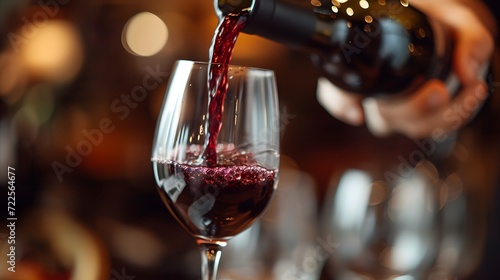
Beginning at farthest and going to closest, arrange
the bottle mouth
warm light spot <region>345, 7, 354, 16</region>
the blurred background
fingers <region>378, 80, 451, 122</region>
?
the blurred background, fingers <region>378, 80, 451, 122</region>, warm light spot <region>345, 7, 354, 16</region>, the bottle mouth

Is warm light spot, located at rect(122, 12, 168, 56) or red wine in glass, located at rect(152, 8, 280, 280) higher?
red wine in glass, located at rect(152, 8, 280, 280)

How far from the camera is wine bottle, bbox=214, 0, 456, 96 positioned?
2.38ft

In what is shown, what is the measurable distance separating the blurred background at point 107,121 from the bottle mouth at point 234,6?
1.10m

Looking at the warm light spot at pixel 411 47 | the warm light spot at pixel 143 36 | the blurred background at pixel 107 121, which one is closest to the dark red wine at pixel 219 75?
the warm light spot at pixel 411 47

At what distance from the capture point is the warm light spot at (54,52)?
1.83 m

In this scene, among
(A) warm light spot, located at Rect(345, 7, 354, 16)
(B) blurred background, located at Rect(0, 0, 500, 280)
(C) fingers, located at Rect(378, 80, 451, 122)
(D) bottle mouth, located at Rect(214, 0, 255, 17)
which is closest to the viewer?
(D) bottle mouth, located at Rect(214, 0, 255, 17)

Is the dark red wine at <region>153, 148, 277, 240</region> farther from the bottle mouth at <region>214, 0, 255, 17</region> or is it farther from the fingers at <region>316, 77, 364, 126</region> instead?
the fingers at <region>316, 77, 364, 126</region>

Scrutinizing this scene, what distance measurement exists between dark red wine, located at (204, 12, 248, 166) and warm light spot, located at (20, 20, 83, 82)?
4.18 feet

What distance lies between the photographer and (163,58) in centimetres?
183

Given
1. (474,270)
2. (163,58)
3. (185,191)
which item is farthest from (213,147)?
(163,58)

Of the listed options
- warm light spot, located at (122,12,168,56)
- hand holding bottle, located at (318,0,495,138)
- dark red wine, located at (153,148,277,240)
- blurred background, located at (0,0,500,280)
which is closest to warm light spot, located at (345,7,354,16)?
hand holding bottle, located at (318,0,495,138)

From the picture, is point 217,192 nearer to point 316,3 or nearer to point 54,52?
point 316,3

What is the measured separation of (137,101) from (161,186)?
48.3 inches

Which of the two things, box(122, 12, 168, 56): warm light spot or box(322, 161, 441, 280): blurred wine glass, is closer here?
box(322, 161, 441, 280): blurred wine glass
